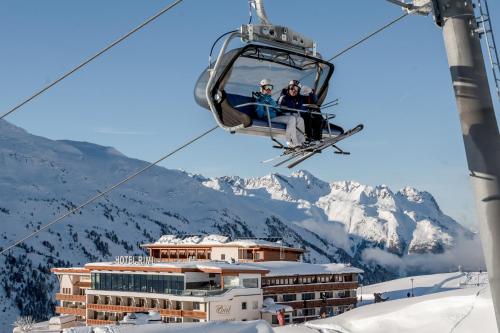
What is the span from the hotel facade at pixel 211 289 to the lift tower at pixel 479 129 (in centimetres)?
5359

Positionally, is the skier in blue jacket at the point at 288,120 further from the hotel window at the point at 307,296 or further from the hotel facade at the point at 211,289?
the hotel window at the point at 307,296

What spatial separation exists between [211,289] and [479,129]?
57507mm

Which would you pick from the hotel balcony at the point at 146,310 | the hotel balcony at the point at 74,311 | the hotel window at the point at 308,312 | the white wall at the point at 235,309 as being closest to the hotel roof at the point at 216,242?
the hotel window at the point at 308,312

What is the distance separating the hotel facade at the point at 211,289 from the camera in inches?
2399

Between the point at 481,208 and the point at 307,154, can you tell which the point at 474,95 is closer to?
the point at 481,208

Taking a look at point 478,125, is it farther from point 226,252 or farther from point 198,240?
point 198,240

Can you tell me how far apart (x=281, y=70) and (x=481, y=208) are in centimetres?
627

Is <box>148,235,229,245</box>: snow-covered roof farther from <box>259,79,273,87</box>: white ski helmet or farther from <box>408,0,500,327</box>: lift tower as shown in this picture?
<box>408,0,500,327</box>: lift tower

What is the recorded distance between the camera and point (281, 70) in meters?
12.4

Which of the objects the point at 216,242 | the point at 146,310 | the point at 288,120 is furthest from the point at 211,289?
the point at 288,120

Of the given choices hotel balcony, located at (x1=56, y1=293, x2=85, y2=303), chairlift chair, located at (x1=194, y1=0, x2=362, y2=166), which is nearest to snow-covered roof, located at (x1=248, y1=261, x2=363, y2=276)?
hotel balcony, located at (x1=56, y1=293, x2=85, y2=303)

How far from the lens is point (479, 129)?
7.03m

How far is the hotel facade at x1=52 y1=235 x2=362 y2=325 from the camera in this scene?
60.9 meters

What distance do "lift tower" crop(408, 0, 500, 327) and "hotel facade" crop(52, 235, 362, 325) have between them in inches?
2110
